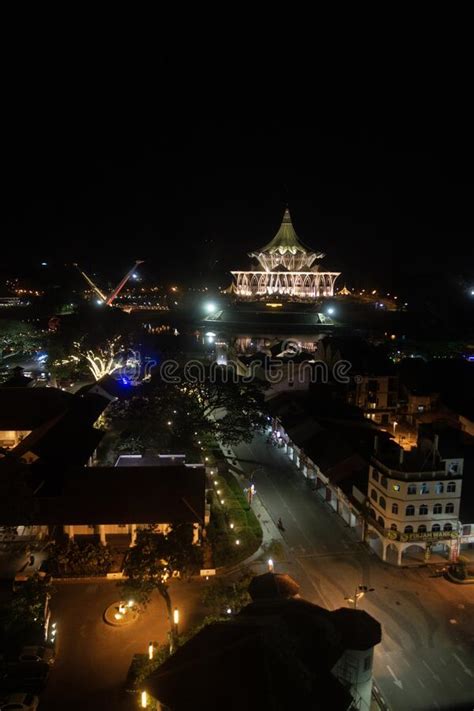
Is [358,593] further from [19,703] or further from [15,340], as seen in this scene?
[15,340]

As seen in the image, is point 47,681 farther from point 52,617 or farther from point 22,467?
point 22,467

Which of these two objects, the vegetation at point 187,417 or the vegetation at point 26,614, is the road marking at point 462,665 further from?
the vegetation at point 187,417

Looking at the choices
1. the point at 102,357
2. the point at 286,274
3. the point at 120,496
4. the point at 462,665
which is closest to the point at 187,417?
the point at 120,496

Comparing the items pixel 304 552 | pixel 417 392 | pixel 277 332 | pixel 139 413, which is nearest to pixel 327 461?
pixel 304 552

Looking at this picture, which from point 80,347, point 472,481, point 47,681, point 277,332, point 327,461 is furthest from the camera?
point 277,332

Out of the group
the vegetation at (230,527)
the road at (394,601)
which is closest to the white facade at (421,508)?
the road at (394,601)

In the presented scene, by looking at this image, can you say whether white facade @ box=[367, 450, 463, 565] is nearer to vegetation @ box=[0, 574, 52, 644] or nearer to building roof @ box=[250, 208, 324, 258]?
vegetation @ box=[0, 574, 52, 644]
